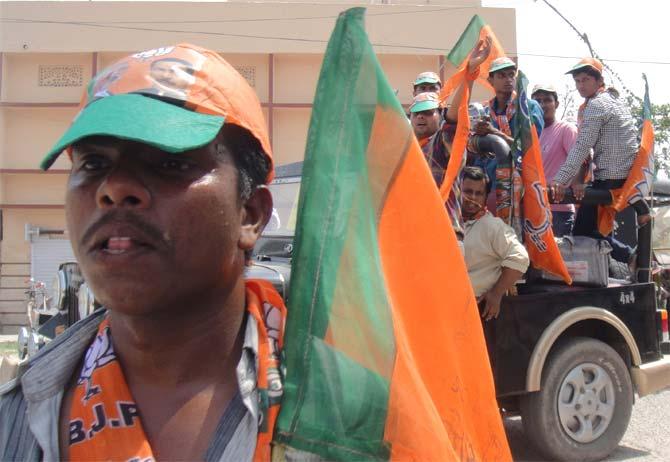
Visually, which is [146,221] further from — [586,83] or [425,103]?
[586,83]

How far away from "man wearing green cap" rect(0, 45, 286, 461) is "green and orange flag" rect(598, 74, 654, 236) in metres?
4.17

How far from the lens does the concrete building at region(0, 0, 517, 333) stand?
52.0 feet

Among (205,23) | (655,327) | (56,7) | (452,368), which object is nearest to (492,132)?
(655,327)

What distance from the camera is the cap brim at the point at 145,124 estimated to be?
1110mm

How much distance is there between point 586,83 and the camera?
17.1 feet

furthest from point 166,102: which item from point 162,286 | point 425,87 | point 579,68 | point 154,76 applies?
point 579,68

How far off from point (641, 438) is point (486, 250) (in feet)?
8.68

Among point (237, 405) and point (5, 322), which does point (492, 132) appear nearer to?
point (237, 405)

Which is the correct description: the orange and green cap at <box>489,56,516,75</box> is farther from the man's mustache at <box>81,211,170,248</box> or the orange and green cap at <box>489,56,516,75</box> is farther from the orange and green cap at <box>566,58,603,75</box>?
the man's mustache at <box>81,211,170,248</box>

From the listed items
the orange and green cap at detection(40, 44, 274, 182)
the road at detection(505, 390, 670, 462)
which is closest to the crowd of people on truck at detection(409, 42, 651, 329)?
the road at detection(505, 390, 670, 462)

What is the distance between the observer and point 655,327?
521 centimetres

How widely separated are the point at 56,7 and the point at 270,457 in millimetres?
17326

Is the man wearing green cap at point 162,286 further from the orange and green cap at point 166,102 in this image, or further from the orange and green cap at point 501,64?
the orange and green cap at point 501,64

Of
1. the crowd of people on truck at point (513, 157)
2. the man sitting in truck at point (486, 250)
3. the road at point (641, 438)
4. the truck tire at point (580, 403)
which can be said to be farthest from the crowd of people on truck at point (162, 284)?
the road at point (641, 438)
